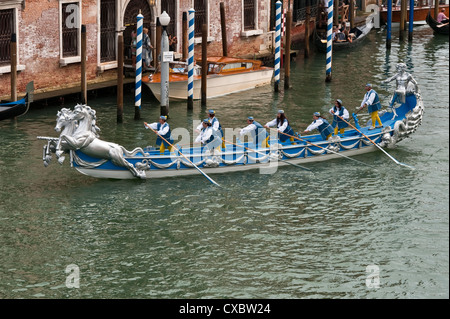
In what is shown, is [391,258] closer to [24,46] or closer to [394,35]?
[24,46]

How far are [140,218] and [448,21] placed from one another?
2159cm

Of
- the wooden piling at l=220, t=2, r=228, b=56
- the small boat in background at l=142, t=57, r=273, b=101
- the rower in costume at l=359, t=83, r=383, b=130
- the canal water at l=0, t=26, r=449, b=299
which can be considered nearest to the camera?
the canal water at l=0, t=26, r=449, b=299

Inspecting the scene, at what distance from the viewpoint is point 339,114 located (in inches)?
800

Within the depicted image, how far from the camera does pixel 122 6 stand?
84.0 feet

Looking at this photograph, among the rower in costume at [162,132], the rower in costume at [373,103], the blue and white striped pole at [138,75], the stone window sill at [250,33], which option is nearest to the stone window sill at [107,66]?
the blue and white striped pole at [138,75]

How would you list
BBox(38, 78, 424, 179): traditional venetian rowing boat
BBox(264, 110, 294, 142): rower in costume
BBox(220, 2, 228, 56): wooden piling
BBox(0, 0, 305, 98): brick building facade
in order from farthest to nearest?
BBox(220, 2, 228, 56): wooden piling < BBox(0, 0, 305, 98): brick building facade < BBox(264, 110, 294, 142): rower in costume < BBox(38, 78, 424, 179): traditional venetian rowing boat

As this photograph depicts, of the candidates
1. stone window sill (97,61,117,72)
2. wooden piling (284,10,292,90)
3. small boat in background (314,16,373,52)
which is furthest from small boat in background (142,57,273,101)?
small boat in background (314,16,373,52)

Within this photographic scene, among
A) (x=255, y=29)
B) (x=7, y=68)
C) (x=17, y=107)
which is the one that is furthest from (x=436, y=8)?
(x=17, y=107)

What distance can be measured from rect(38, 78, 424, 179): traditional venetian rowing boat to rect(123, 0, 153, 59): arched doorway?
8034 millimetres

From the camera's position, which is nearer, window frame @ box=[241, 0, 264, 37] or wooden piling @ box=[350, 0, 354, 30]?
window frame @ box=[241, 0, 264, 37]

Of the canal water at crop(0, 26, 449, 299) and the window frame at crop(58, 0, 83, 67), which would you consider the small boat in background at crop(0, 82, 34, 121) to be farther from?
the window frame at crop(58, 0, 83, 67)

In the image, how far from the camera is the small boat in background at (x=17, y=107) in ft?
70.0

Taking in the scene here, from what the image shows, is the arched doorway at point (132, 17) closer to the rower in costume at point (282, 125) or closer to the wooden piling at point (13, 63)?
the wooden piling at point (13, 63)

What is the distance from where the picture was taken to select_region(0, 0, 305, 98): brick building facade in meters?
23.0
